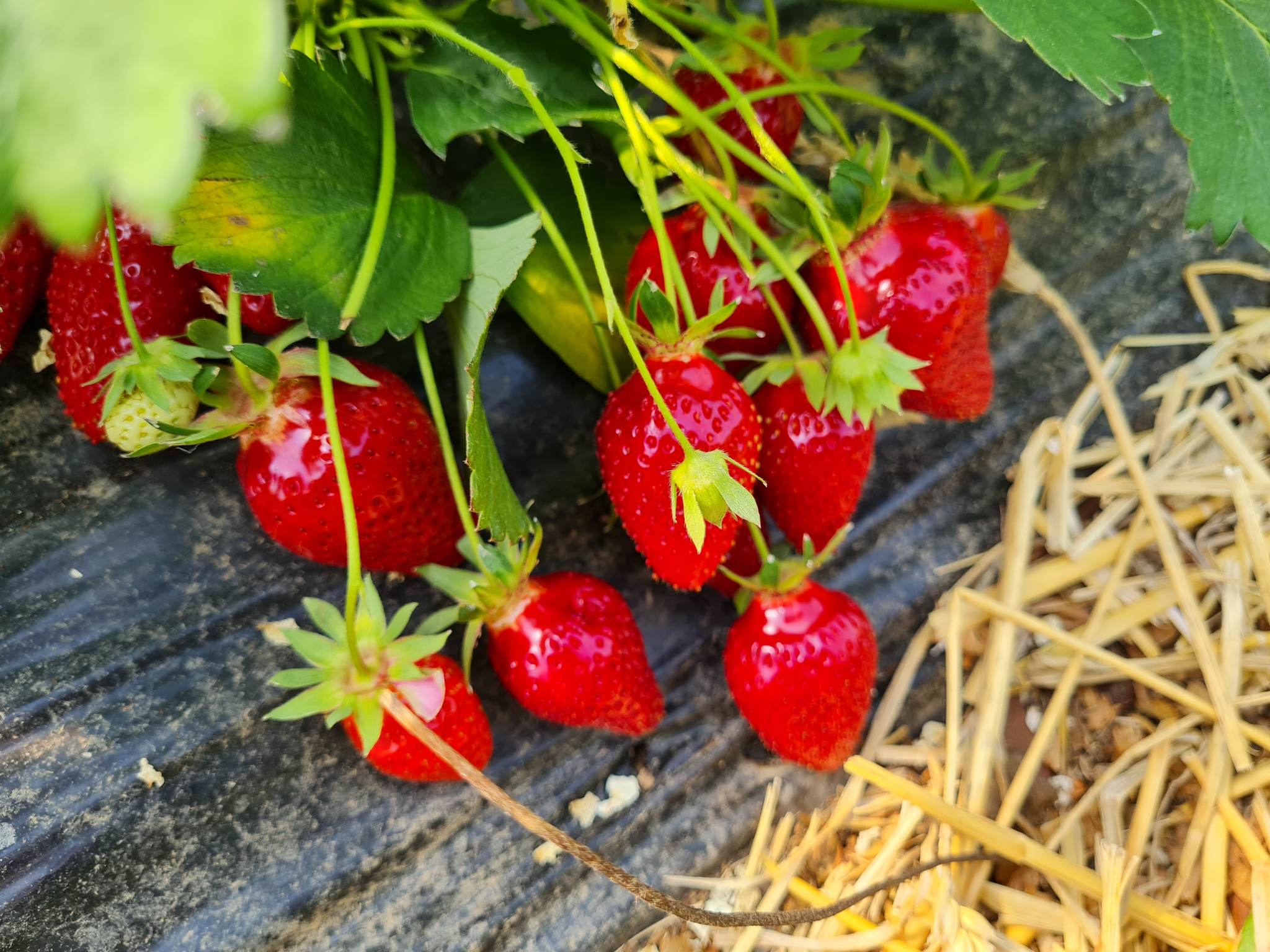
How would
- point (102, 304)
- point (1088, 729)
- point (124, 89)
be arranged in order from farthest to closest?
A: point (1088, 729)
point (102, 304)
point (124, 89)

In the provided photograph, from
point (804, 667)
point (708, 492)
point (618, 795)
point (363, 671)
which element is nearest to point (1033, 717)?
point (804, 667)

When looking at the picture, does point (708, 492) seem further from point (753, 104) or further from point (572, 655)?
point (753, 104)

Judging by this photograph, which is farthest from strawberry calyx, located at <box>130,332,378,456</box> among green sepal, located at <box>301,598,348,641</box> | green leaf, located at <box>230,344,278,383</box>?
green sepal, located at <box>301,598,348,641</box>

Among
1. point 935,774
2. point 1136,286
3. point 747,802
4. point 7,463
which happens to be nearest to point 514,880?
point 747,802

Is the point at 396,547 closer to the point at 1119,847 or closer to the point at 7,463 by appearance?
the point at 7,463

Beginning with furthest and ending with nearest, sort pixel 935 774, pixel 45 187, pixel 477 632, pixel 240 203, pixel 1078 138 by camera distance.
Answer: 1. pixel 1078 138
2. pixel 935 774
3. pixel 477 632
4. pixel 240 203
5. pixel 45 187

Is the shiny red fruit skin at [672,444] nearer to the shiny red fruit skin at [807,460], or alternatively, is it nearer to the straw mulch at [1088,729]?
the shiny red fruit skin at [807,460]
